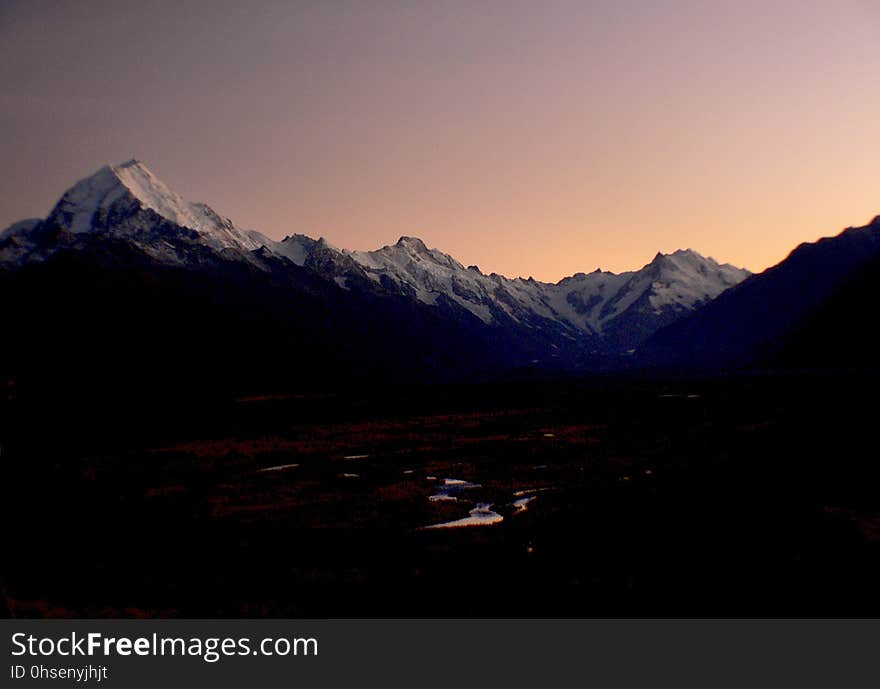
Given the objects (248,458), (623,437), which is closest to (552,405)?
(623,437)

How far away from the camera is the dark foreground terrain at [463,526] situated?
2442 centimetres

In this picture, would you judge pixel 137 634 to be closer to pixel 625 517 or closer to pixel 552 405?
pixel 625 517

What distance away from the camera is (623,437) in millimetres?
71938

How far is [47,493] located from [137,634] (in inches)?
1472

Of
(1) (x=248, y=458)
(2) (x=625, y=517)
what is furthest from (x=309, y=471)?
(2) (x=625, y=517)

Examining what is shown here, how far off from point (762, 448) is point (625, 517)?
2694cm

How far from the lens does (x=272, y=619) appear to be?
917 inches

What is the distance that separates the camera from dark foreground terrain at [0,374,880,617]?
24.4m

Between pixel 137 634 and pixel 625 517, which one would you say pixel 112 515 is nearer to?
pixel 137 634

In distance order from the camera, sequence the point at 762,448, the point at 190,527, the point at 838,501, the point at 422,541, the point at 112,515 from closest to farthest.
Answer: the point at 422,541 < the point at 838,501 < the point at 190,527 < the point at 112,515 < the point at 762,448

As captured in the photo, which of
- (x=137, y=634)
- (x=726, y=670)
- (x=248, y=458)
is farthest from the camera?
(x=248, y=458)

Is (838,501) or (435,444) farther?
(435,444)

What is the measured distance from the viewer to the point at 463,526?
3612cm

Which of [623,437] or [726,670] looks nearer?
[726,670]
